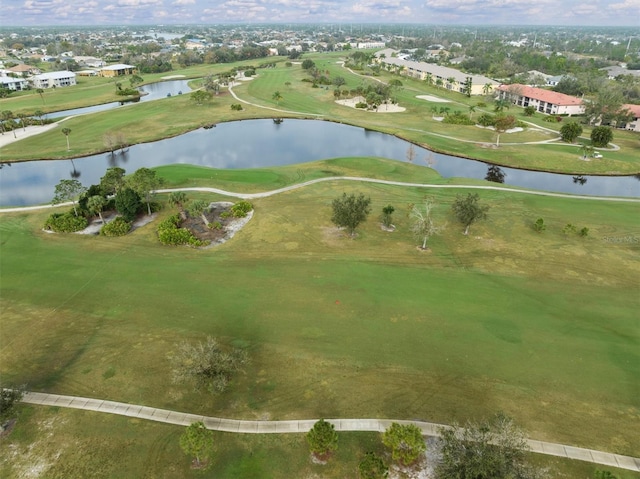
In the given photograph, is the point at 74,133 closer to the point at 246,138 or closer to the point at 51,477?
the point at 246,138

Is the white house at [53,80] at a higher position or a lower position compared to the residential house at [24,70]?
lower

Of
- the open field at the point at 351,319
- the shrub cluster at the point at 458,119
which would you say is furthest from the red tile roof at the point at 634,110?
the open field at the point at 351,319

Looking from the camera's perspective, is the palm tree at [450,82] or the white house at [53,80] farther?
the white house at [53,80]

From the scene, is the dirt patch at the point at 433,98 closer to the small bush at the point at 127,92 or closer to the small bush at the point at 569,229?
the small bush at the point at 569,229

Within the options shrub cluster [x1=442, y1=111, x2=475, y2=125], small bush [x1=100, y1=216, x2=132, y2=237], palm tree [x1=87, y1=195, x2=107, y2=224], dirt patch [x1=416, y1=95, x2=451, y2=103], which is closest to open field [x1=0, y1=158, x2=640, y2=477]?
small bush [x1=100, y1=216, x2=132, y2=237]

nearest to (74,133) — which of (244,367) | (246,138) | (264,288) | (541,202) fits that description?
(246,138)

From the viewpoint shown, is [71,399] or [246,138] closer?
[71,399]

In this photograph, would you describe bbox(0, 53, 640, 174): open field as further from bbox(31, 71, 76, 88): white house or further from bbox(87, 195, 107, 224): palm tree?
bbox(87, 195, 107, 224): palm tree

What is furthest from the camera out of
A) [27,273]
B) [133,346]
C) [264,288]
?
[27,273]
